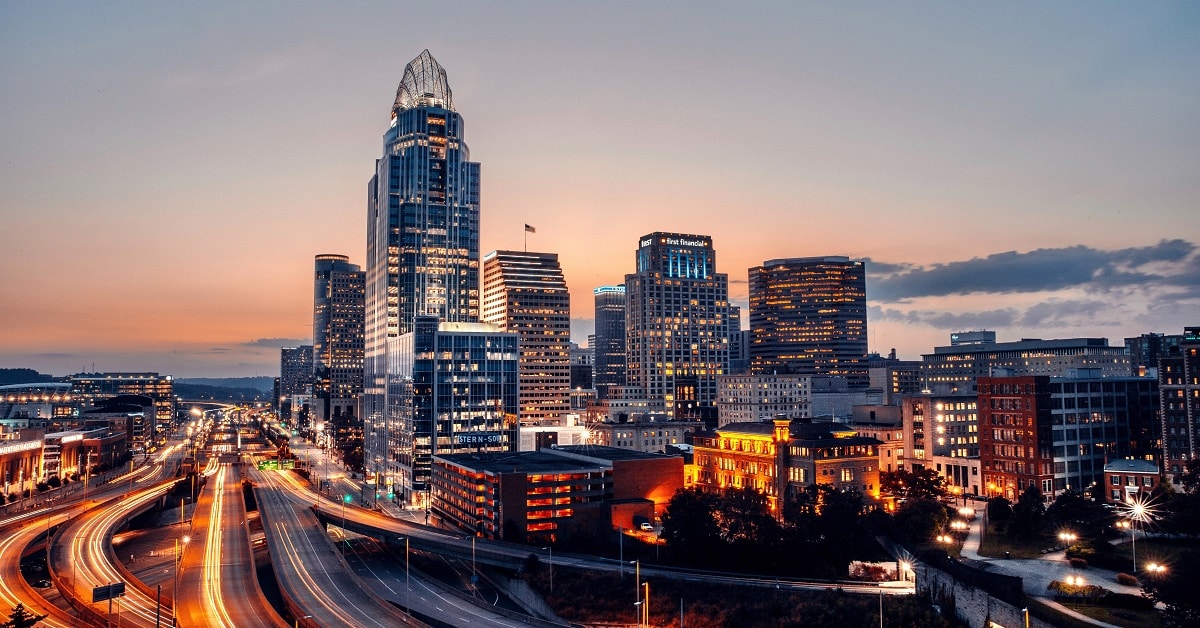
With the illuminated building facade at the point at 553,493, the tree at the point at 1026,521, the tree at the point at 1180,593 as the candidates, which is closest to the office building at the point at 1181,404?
the tree at the point at 1026,521

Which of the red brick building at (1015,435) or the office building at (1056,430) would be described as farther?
the office building at (1056,430)

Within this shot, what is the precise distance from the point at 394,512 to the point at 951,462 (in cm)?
11783

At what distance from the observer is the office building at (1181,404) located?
15088cm

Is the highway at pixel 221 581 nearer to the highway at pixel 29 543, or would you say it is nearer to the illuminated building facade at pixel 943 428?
the highway at pixel 29 543

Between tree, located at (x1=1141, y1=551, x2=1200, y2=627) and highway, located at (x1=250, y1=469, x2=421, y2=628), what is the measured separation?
72.8 meters

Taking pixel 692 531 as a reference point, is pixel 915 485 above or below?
above

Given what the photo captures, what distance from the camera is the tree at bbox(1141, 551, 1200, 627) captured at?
71506 mm

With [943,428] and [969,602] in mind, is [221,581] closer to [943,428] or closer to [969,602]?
[969,602]

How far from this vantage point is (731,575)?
4377 inches

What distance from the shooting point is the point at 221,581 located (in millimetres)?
114125

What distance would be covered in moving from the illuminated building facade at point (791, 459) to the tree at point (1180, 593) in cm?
7013

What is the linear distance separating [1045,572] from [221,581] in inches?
4105

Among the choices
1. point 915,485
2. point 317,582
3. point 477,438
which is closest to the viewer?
point 317,582

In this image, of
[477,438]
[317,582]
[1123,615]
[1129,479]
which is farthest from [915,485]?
[317,582]
